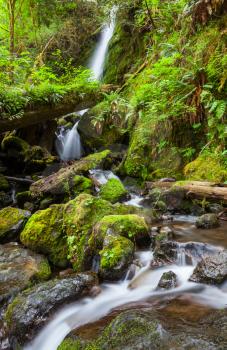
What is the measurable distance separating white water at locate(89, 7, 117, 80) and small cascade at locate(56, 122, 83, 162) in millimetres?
4207

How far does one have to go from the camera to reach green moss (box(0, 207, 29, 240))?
619 cm

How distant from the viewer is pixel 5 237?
6.15 meters

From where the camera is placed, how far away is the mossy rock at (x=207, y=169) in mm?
6907

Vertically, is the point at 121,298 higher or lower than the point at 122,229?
lower

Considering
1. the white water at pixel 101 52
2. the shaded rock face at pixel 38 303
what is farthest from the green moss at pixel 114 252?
the white water at pixel 101 52

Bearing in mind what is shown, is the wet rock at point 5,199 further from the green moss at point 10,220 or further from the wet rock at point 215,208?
the wet rock at point 215,208

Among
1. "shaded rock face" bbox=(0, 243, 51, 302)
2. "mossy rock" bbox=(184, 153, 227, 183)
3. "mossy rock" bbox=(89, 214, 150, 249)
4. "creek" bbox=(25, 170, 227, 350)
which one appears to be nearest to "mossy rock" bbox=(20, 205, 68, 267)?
"shaded rock face" bbox=(0, 243, 51, 302)

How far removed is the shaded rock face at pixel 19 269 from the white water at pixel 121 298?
3.22ft

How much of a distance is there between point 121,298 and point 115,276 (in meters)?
0.38

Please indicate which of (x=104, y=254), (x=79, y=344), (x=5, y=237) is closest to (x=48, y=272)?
(x=104, y=254)

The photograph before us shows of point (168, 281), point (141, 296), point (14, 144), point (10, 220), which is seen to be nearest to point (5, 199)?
point (10, 220)

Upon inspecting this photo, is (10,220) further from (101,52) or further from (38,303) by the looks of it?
(101,52)

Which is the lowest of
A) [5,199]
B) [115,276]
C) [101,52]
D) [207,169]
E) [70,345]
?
[5,199]

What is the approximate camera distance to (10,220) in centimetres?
643
